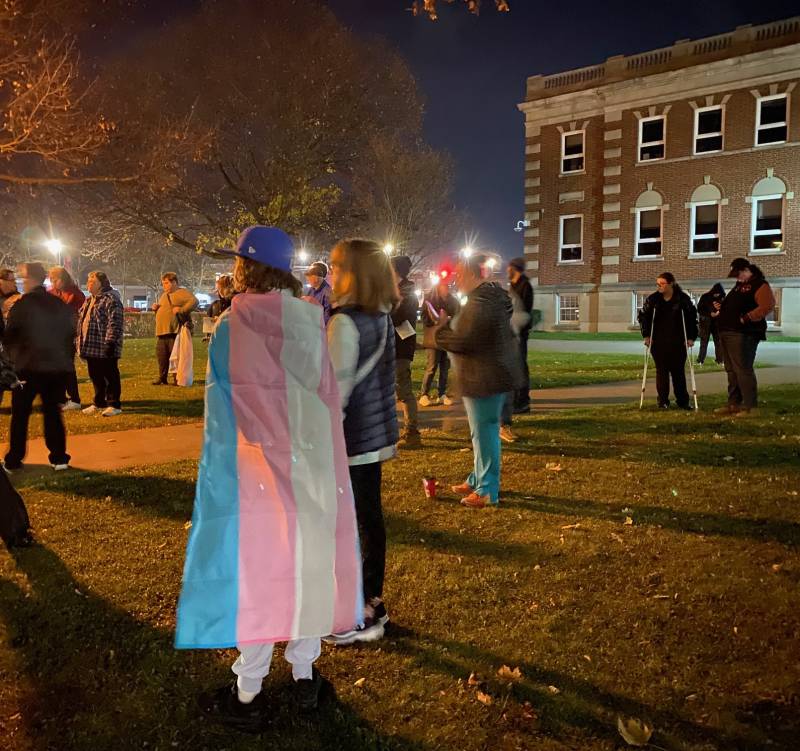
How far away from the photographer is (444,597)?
162 inches

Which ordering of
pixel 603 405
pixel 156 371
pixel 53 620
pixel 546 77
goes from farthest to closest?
1. pixel 546 77
2. pixel 156 371
3. pixel 603 405
4. pixel 53 620

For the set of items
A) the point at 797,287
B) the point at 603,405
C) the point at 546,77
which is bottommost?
the point at 603,405

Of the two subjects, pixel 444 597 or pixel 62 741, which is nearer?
pixel 62 741

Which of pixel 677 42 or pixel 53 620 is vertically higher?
pixel 677 42

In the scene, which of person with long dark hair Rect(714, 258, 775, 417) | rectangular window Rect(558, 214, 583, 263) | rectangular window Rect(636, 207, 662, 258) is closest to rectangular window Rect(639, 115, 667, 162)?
rectangular window Rect(636, 207, 662, 258)

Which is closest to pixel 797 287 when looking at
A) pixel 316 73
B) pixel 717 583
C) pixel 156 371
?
pixel 316 73

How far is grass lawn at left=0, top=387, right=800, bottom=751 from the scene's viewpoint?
293cm

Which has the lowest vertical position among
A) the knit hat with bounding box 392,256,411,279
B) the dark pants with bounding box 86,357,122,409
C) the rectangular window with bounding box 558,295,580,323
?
→ the dark pants with bounding box 86,357,122,409

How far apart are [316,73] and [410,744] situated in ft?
86.0

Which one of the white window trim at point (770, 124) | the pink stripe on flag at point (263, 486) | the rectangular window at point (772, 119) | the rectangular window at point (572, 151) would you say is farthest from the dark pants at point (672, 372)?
the rectangular window at point (572, 151)

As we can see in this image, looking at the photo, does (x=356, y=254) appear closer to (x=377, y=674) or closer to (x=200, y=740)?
(x=377, y=674)

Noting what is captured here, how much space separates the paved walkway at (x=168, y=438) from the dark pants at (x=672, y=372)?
1.64 ft

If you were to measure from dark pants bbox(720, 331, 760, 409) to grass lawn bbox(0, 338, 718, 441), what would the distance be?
3836mm

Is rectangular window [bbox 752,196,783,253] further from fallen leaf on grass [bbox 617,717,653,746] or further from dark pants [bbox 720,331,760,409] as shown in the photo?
fallen leaf on grass [bbox 617,717,653,746]
